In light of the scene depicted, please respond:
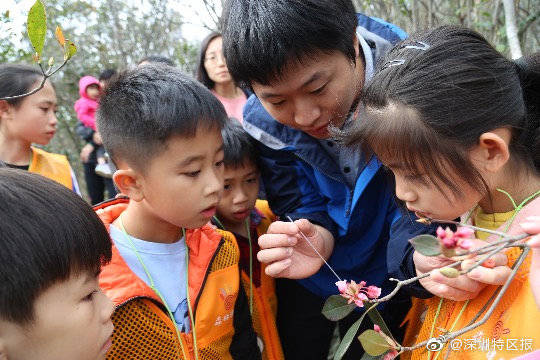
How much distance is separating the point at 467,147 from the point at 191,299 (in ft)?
3.15

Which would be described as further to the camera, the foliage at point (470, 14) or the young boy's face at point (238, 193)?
the foliage at point (470, 14)

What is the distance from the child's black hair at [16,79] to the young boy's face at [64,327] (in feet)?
7.52

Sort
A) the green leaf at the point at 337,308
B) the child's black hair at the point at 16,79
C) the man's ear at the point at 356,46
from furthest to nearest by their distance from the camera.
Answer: the child's black hair at the point at 16,79 → the man's ear at the point at 356,46 → the green leaf at the point at 337,308

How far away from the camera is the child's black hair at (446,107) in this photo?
1168 millimetres

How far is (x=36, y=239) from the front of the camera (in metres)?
1.04

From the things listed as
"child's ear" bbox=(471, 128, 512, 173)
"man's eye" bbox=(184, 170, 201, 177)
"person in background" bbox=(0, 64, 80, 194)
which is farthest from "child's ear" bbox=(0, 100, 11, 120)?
"child's ear" bbox=(471, 128, 512, 173)

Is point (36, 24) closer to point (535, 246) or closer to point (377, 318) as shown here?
point (535, 246)

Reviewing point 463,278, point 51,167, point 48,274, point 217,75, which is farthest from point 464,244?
point 217,75

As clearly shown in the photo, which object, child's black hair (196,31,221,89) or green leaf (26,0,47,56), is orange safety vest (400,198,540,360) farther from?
child's black hair (196,31,221,89)

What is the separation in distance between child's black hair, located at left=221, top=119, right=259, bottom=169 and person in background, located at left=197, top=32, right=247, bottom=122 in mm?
1654

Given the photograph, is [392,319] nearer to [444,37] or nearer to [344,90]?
[344,90]

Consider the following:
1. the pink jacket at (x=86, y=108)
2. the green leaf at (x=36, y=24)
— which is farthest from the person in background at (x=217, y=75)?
the green leaf at (x=36, y=24)

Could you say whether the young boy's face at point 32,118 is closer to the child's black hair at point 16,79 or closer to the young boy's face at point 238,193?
the child's black hair at point 16,79

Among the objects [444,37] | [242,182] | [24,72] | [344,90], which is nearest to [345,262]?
[242,182]
